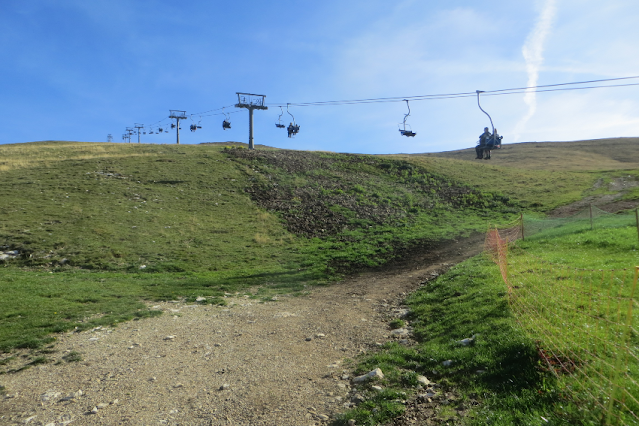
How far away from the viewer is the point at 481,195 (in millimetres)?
40469

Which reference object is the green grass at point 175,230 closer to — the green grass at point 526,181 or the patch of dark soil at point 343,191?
the patch of dark soil at point 343,191

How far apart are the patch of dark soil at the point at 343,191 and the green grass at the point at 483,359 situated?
53.5ft

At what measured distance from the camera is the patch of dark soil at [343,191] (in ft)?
100

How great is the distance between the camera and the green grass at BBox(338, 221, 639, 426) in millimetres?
5230

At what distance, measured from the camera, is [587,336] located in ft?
22.0

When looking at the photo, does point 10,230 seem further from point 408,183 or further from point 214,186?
point 408,183

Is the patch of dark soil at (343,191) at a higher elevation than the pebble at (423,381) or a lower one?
higher

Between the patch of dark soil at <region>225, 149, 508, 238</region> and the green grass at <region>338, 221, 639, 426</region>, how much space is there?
1632cm

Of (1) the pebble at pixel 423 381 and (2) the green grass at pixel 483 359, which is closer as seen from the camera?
(2) the green grass at pixel 483 359

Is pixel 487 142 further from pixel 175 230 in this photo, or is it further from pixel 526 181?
pixel 526 181

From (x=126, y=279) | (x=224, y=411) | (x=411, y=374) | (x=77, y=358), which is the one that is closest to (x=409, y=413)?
(x=411, y=374)

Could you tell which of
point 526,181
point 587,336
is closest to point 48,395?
point 587,336

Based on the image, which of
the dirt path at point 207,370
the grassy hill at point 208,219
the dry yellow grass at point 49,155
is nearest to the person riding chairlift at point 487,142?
the grassy hill at point 208,219

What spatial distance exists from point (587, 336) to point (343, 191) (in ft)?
104
